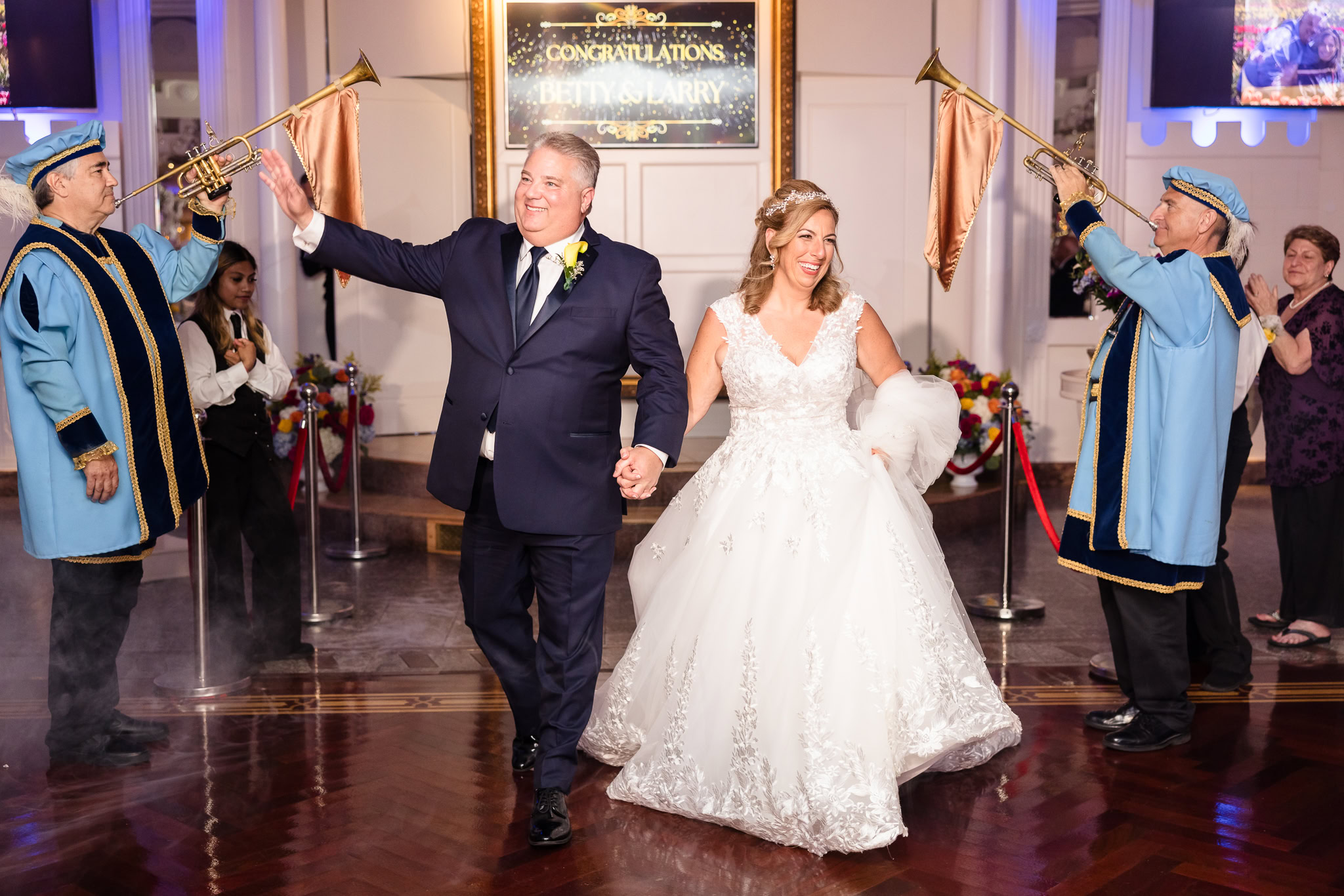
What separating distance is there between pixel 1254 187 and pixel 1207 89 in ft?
2.58

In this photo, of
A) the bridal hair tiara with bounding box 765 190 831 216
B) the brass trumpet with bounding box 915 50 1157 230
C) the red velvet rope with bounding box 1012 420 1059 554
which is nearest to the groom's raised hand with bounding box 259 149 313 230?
the bridal hair tiara with bounding box 765 190 831 216

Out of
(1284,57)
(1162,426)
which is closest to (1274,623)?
(1162,426)

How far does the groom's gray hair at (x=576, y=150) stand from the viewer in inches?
135

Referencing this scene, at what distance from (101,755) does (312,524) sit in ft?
6.20

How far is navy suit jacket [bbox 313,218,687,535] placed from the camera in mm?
3479

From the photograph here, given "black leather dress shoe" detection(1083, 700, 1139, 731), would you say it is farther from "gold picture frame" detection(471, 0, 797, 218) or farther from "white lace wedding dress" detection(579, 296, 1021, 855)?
"gold picture frame" detection(471, 0, 797, 218)

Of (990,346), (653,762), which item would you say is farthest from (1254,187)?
(653,762)

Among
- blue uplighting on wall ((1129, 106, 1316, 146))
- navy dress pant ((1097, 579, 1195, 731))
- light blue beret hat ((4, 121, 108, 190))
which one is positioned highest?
blue uplighting on wall ((1129, 106, 1316, 146))

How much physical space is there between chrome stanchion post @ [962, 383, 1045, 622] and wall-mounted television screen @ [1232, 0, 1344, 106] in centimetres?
465

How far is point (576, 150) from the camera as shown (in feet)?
11.4

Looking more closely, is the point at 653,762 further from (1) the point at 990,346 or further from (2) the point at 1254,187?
(2) the point at 1254,187

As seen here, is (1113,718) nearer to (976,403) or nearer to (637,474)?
(637,474)

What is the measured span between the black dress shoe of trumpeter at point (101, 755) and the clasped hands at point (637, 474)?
6.46 ft

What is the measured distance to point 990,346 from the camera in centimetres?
893
